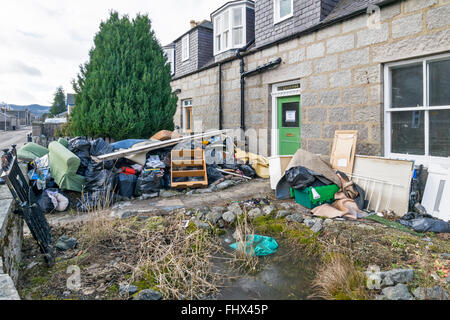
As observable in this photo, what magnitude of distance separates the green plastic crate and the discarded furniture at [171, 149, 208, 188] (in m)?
2.43

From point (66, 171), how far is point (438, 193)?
20.6 feet

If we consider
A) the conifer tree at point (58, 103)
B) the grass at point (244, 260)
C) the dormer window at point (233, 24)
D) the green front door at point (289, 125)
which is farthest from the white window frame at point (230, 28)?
the conifer tree at point (58, 103)

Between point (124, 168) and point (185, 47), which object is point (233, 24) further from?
point (124, 168)

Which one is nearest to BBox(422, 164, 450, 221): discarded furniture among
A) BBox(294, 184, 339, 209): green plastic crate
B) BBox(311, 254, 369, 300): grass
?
BBox(294, 184, 339, 209): green plastic crate

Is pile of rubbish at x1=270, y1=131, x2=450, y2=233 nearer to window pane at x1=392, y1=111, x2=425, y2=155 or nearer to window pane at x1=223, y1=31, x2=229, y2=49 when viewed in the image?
window pane at x1=392, y1=111, x2=425, y2=155

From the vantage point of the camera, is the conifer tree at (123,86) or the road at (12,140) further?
the road at (12,140)

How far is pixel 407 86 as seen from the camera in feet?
17.1

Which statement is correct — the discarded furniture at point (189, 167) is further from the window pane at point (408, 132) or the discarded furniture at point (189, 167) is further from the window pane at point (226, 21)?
the window pane at point (226, 21)

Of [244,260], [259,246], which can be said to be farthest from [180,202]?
[244,260]

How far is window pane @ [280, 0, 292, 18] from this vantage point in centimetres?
773

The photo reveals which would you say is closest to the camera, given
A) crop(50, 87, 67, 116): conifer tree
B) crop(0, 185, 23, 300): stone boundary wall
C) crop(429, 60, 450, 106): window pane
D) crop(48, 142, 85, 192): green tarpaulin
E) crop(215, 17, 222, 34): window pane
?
crop(0, 185, 23, 300): stone boundary wall

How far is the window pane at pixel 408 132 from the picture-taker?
5.07 m

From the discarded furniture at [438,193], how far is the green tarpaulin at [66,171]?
6.04m
